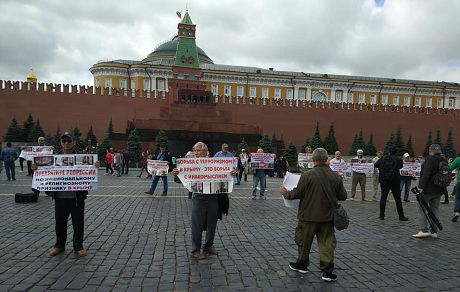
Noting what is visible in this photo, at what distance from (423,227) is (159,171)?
22.6ft

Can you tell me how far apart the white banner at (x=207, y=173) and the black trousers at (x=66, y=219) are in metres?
1.39

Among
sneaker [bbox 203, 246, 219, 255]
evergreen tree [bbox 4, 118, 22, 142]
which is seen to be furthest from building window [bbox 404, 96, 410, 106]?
sneaker [bbox 203, 246, 219, 255]

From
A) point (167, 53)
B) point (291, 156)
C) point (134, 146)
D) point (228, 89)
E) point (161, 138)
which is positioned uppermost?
point (167, 53)

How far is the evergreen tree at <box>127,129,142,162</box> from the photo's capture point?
25562mm

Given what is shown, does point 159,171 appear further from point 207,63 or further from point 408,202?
point 207,63

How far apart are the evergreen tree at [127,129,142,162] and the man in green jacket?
22.3 metres

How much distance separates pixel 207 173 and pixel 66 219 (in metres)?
1.92

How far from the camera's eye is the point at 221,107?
135 ft

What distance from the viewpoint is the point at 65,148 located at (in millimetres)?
5184

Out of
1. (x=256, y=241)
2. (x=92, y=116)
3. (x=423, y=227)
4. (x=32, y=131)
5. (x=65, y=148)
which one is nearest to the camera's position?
(x=65, y=148)

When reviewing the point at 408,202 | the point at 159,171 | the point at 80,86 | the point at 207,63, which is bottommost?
the point at 408,202

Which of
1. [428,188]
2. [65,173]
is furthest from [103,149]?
[428,188]

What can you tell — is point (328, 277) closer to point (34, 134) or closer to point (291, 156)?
point (291, 156)

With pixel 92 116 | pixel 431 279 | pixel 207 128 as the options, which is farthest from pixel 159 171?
pixel 92 116
